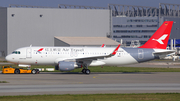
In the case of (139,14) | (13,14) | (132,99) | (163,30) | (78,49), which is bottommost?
(132,99)

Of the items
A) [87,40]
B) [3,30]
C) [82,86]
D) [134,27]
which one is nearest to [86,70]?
[82,86]

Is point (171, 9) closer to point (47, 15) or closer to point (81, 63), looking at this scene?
point (47, 15)

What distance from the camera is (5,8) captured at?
259ft

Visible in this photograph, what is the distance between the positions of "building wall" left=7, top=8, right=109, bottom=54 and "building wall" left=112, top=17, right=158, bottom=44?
85.4m

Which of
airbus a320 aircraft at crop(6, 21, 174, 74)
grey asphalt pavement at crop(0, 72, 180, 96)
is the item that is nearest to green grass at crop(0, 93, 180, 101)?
grey asphalt pavement at crop(0, 72, 180, 96)

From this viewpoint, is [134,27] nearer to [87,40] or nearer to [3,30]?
[87,40]

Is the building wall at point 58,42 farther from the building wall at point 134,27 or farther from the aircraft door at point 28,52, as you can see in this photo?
the building wall at point 134,27

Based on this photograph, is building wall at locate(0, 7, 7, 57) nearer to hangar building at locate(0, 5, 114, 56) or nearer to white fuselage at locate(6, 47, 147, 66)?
hangar building at locate(0, 5, 114, 56)

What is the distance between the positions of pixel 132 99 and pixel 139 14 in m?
174

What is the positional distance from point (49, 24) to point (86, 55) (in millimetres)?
46710

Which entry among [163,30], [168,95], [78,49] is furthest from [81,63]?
[168,95]

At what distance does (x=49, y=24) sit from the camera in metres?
82.6

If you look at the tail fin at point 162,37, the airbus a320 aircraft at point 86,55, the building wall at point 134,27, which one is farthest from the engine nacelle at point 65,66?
the building wall at point 134,27

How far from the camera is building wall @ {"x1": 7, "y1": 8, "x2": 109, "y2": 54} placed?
79500mm
